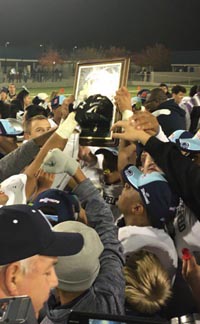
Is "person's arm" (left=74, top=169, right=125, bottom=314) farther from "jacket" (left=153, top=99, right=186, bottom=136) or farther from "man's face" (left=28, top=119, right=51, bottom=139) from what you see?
"jacket" (left=153, top=99, right=186, bottom=136)

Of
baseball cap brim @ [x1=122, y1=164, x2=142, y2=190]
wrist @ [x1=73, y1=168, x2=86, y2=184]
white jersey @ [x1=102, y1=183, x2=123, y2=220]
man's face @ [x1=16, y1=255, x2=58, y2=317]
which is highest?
man's face @ [x1=16, y1=255, x2=58, y2=317]

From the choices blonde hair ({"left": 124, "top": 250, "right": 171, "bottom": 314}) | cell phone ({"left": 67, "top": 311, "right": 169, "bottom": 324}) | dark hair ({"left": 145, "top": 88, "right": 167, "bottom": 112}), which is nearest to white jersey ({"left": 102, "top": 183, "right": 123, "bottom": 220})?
blonde hair ({"left": 124, "top": 250, "right": 171, "bottom": 314})

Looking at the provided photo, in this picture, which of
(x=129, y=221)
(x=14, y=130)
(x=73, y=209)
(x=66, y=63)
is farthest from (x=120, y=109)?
(x=66, y=63)

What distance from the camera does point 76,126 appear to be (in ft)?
6.13

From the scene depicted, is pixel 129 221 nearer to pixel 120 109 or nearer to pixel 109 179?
pixel 120 109

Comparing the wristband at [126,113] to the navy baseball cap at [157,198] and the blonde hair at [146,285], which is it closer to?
the navy baseball cap at [157,198]

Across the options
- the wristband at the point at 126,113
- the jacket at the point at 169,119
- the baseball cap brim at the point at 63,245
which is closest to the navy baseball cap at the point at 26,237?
the baseball cap brim at the point at 63,245

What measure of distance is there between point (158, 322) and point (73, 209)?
715 millimetres

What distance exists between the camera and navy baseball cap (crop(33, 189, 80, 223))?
143cm

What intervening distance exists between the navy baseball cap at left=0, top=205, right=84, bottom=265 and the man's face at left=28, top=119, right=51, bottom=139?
4.99ft

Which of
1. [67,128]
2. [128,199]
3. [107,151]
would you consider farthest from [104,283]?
[107,151]

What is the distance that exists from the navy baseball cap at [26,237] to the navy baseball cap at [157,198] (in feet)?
1.97

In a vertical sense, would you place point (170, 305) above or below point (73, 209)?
below

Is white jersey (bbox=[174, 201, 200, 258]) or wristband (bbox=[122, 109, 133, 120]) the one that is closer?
white jersey (bbox=[174, 201, 200, 258])
